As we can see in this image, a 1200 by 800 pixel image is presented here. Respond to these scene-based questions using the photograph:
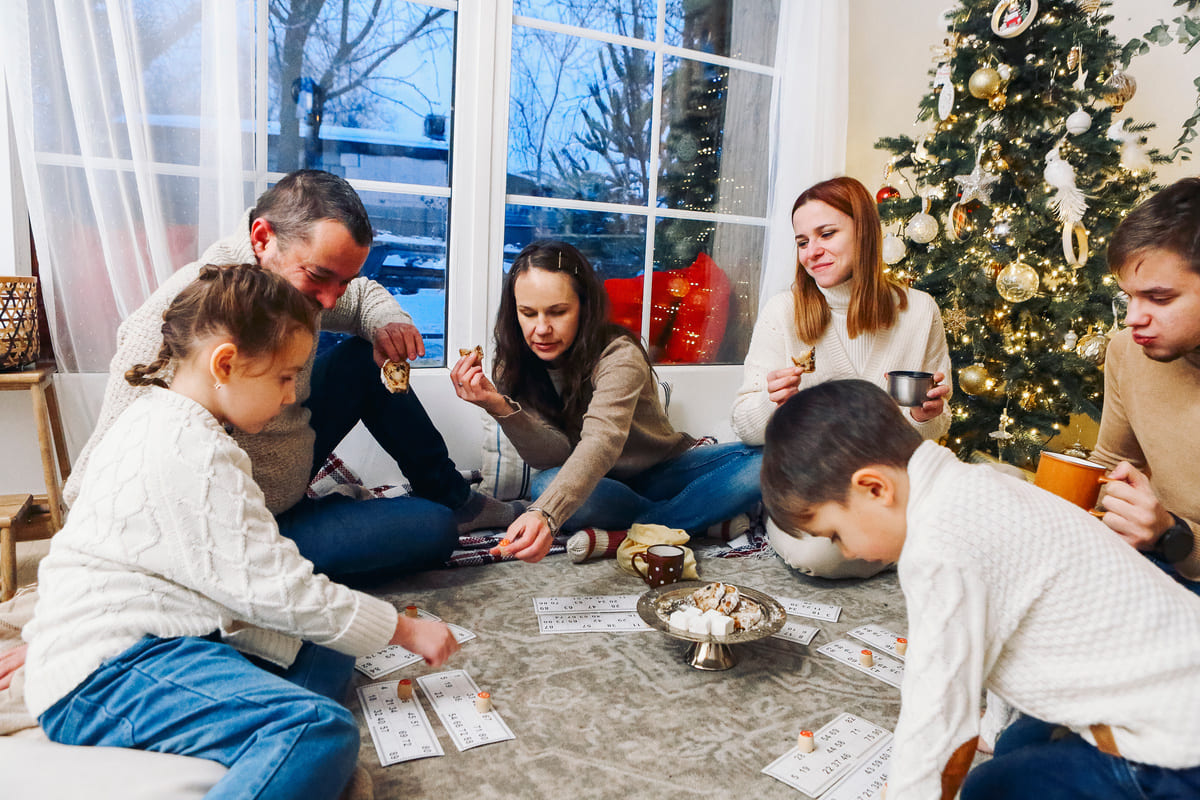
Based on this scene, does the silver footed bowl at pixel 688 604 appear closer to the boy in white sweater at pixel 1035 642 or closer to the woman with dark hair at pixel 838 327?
the woman with dark hair at pixel 838 327

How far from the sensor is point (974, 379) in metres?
2.87

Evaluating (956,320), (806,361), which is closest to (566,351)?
(806,361)

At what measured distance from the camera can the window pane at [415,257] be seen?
2.95 metres

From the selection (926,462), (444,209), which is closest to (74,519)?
(926,462)

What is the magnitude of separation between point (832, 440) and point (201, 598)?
100cm

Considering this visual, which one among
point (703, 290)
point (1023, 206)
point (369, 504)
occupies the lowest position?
point (369, 504)

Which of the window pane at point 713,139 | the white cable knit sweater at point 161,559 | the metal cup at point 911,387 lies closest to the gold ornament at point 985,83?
the window pane at point 713,139

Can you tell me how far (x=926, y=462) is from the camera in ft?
3.45

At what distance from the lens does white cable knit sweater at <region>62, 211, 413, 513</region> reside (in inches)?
61.8

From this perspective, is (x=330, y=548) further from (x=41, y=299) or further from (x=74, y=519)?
(x=41, y=299)

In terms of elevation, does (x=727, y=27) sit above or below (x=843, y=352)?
above

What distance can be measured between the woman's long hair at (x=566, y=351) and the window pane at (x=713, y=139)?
52.6 inches

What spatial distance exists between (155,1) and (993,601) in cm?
275

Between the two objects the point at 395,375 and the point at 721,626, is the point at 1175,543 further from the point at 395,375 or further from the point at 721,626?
the point at 395,375
